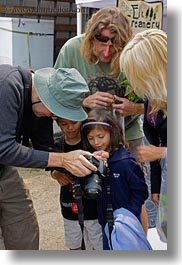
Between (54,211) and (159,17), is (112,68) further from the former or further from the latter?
(54,211)

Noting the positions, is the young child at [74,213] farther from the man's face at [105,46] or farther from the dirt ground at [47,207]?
the man's face at [105,46]

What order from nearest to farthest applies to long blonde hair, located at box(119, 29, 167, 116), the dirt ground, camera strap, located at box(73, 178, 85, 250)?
long blonde hair, located at box(119, 29, 167, 116) → camera strap, located at box(73, 178, 85, 250) → the dirt ground

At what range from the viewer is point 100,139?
1.43 m

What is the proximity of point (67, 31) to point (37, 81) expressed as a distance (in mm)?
378

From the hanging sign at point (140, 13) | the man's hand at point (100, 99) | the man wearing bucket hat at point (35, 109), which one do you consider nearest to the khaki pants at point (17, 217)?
the man wearing bucket hat at point (35, 109)

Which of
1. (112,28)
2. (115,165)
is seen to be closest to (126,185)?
(115,165)

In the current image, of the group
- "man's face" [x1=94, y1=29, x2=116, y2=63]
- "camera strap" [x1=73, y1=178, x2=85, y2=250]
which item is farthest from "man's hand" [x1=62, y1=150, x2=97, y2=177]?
"man's face" [x1=94, y1=29, x2=116, y2=63]

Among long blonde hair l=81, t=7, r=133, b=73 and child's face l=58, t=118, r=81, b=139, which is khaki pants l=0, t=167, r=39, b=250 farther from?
long blonde hair l=81, t=7, r=133, b=73

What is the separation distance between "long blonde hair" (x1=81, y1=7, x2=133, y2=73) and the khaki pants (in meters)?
0.43

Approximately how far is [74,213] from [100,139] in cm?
29

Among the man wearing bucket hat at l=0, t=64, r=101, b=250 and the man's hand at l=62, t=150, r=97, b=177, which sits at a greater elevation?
the man wearing bucket hat at l=0, t=64, r=101, b=250

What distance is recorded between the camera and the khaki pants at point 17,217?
149 centimetres

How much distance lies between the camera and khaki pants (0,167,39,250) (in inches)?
58.6

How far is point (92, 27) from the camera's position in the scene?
1444mm
